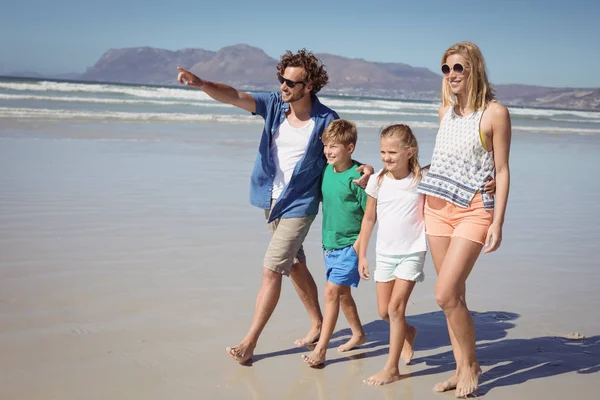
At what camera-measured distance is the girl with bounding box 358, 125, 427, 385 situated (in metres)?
3.75

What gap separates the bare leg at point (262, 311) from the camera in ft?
12.9

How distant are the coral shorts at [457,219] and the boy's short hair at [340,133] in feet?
1.94

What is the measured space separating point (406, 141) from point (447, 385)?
1.37 meters

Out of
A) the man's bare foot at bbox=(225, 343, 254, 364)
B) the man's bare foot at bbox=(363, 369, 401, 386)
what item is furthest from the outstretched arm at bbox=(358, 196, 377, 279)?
the man's bare foot at bbox=(225, 343, 254, 364)

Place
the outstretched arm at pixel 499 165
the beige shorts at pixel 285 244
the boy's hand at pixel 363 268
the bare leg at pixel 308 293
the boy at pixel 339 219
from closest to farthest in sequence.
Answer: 1. the outstretched arm at pixel 499 165
2. the boy's hand at pixel 363 268
3. the boy at pixel 339 219
4. the beige shorts at pixel 285 244
5. the bare leg at pixel 308 293

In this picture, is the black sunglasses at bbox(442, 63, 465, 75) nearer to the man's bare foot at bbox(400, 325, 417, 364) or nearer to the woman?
the woman

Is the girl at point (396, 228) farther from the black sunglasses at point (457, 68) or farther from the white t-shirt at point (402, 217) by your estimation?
the black sunglasses at point (457, 68)

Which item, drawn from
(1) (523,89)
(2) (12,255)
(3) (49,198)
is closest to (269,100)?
(2) (12,255)

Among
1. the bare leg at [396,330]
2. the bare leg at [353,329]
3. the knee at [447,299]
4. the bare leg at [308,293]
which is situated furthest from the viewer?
the bare leg at [308,293]

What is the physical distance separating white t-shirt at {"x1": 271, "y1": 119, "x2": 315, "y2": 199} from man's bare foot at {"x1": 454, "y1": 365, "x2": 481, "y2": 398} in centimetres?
153

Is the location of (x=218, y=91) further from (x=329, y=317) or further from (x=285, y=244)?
(x=329, y=317)

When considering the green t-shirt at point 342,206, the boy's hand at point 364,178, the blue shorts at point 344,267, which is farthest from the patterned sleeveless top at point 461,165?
the blue shorts at point 344,267

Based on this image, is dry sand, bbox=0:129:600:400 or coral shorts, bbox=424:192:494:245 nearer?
coral shorts, bbox=424:192:494:245

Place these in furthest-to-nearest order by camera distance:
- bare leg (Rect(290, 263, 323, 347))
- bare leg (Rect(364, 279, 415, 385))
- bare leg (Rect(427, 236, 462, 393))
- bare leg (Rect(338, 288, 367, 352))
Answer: bare leg (Rect(290, 263, 323, 347)) → bare leg (Rect(338, 288, 367, 352)) → bare leg (Rect(364, 279, 415, 385)) → bare leg (Rect(427, 236, 462, 393))
